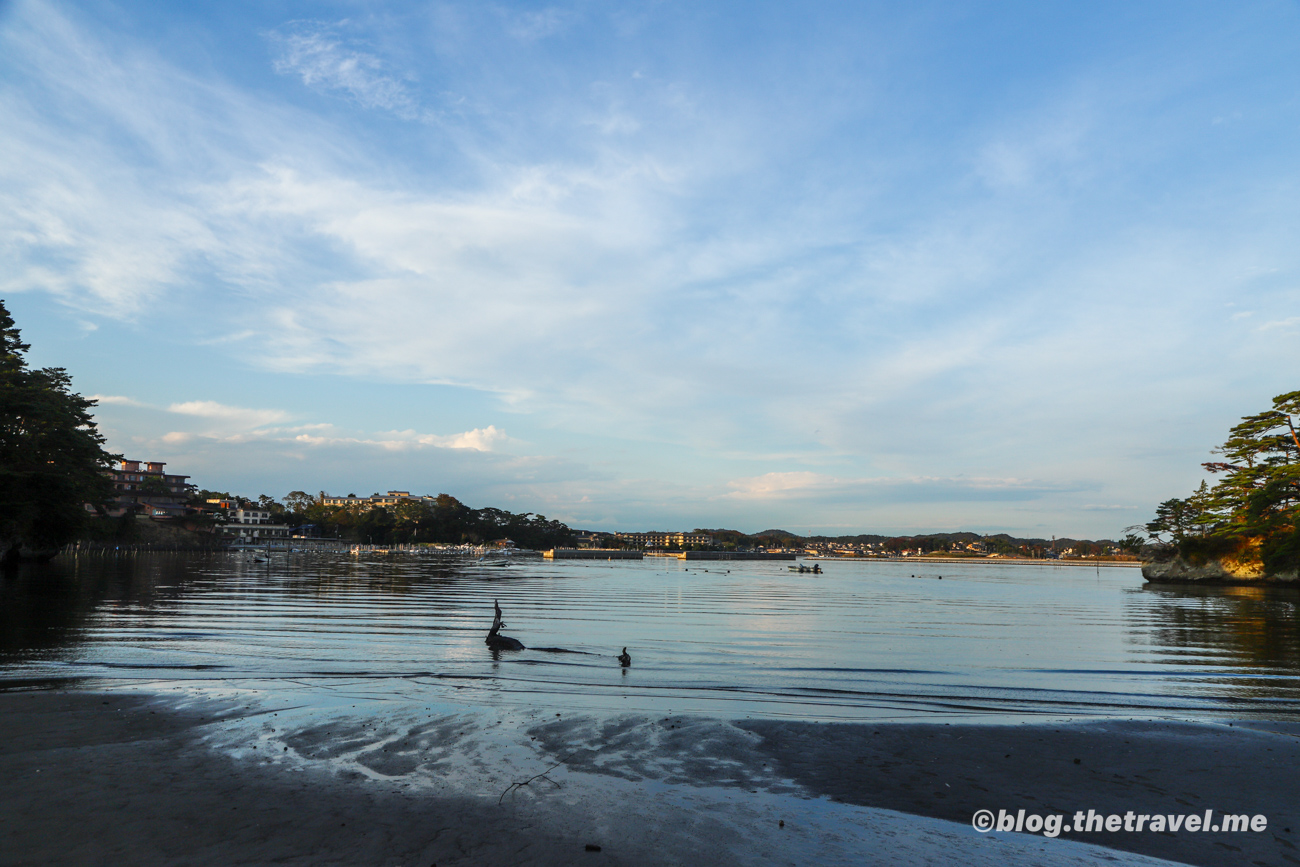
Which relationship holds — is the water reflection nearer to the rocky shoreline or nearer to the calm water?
the calm water

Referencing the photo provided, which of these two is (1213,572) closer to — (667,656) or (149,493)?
(667,656)

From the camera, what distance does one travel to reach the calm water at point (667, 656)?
45.6ft

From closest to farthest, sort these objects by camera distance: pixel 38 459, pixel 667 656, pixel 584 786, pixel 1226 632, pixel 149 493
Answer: pixel 584 786 → pixel 667 656 → pixel 1226 632 → pixel 38 459 → pixel 149 493

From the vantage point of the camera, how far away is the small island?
66.5m

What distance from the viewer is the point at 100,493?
66.2m

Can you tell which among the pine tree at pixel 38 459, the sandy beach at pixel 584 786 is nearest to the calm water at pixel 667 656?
the sandy beach at pixel 584 786

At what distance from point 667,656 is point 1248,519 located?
78.9 meters

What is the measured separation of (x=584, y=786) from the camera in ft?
25.5

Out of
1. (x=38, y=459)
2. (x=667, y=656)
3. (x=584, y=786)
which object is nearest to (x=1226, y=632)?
(x=667, y=656)

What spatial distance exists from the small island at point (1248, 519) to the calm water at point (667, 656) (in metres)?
35.8

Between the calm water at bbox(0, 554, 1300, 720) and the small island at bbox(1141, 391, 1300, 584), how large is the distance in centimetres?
3582

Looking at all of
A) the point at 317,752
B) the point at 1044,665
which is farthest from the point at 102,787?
the point at 1044,665

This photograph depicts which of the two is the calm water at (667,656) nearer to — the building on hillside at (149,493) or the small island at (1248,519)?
the small island at (1248,519)

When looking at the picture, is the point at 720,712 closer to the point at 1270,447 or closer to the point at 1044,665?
the point at 1044,665
